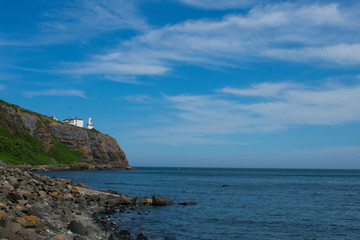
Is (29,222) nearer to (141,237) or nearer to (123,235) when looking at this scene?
(123,235)

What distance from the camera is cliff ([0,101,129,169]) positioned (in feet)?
391

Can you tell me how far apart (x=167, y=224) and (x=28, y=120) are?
133823 mm

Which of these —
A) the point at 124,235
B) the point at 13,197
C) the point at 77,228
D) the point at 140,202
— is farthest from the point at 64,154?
the point at 77,228

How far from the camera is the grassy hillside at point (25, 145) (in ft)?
376

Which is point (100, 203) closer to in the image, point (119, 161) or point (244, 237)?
point (244, 237)

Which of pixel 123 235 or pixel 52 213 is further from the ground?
pixel 52 213

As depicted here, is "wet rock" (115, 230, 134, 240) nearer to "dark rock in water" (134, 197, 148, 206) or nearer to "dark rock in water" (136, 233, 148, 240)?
A: "dark rock in water" (136, 233, 148, 240)

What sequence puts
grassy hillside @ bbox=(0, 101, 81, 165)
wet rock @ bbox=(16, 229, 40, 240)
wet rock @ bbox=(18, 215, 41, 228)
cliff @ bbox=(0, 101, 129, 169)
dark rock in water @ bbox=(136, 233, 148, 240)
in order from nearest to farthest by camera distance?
wet rock @ bbox=(16, 229, 40, 240)
wet rock @ bbox=(18, 215, 41, 228)
dark rock in water @ bbox=(136, 233, 148, 240)
grassy hillside @ bbox=(0, 101, 81, 165)
cliff @ bbox=(0, 101, 129, 169)

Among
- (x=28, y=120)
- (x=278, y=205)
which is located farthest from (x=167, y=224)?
(x=28, y=120)

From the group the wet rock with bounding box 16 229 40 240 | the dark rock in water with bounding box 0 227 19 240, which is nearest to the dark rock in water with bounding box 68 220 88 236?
the wet rock with bounding box 16 229 40 240

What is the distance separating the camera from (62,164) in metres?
138

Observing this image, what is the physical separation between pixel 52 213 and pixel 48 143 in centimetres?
13386

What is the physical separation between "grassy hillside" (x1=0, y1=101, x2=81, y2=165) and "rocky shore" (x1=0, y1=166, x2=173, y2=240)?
81.0 metres

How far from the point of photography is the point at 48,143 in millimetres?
145875
